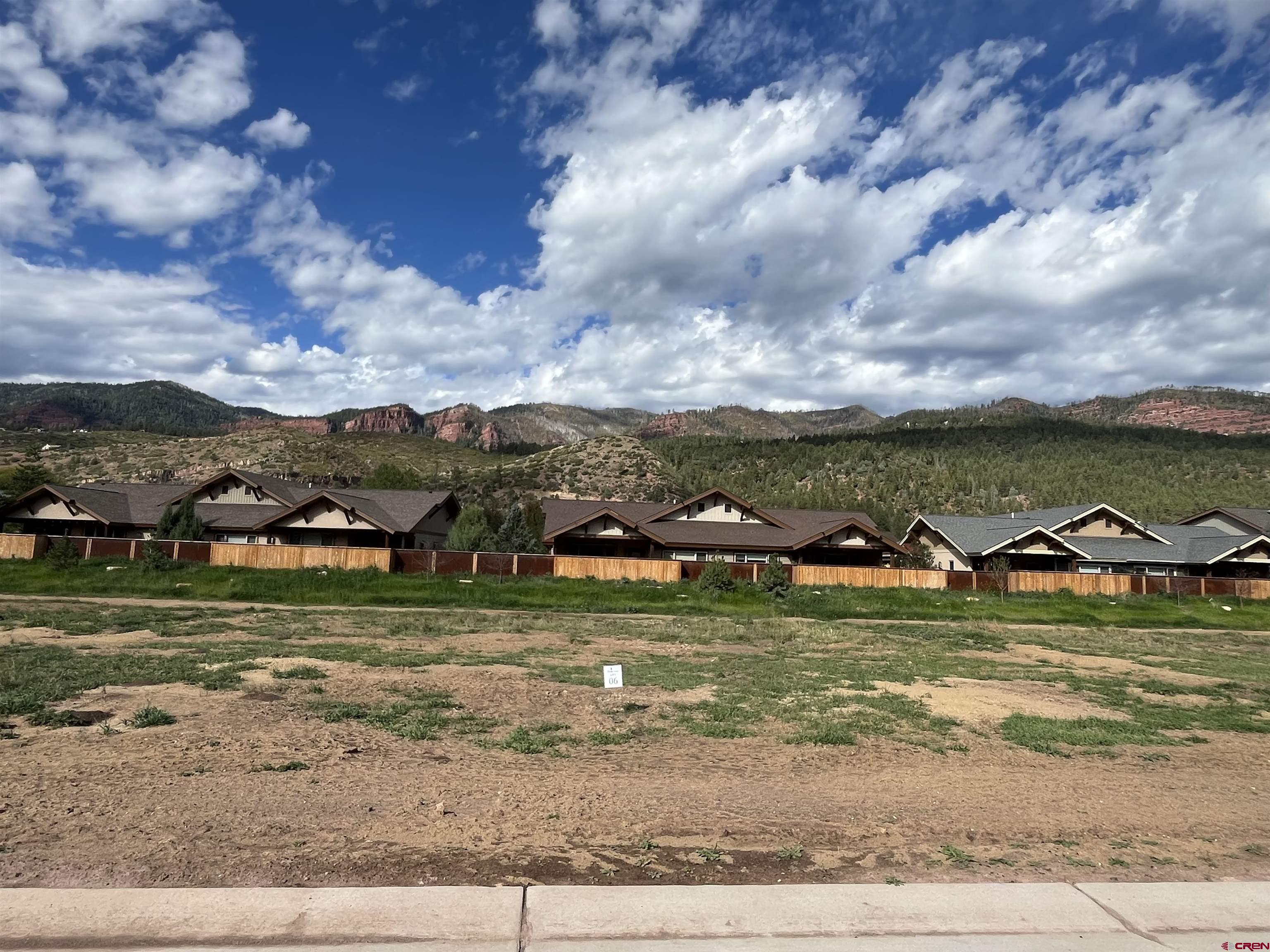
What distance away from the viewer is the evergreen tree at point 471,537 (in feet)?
150

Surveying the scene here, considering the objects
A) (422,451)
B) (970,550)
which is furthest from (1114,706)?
(422,451)

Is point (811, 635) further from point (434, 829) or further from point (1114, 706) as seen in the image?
point (434, 829)

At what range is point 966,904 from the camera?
5.80 m

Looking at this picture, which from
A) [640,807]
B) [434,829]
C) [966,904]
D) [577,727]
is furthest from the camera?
[577,727]

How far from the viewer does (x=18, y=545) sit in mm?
41469

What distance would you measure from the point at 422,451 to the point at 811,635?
4912 inches

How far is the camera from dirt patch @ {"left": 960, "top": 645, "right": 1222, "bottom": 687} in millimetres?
18875

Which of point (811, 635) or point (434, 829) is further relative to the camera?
point (811, 635)

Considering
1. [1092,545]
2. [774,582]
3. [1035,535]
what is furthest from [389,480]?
[1092,545]

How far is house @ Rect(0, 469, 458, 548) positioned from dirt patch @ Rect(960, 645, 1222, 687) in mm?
33814

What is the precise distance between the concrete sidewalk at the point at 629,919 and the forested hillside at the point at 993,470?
82152mm

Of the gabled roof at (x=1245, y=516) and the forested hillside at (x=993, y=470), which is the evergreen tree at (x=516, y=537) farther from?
the forested hillside at (x=993, y=470)

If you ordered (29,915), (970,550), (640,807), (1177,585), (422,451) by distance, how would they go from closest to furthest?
(29,915), (640,807), (1177,585), (970,550), (422,451)

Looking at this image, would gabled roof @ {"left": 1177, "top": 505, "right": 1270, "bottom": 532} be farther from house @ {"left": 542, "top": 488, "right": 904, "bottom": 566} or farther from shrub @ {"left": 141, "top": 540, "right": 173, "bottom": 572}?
shrub @ {"left": 141, "top": 540, "right": 173, "bottom": 572}
